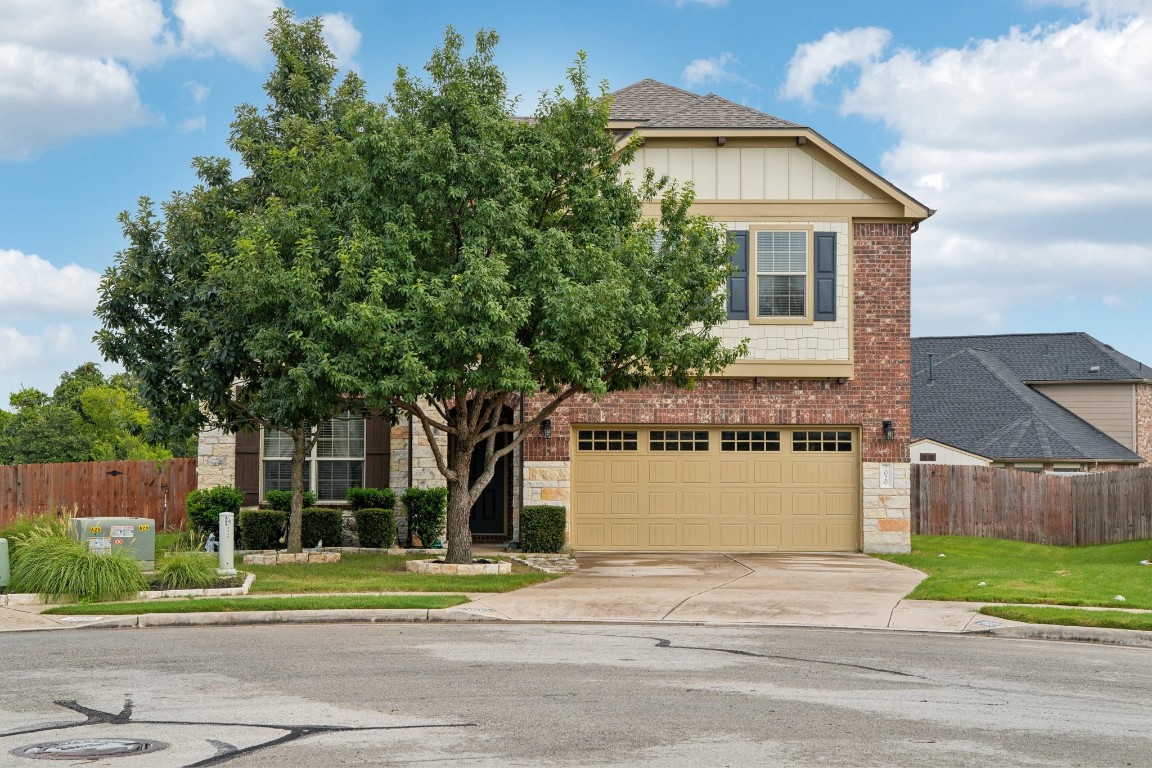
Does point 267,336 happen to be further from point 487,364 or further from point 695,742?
point 695,742

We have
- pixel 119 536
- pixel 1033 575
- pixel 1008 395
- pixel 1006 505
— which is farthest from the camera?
pixel 1008 395

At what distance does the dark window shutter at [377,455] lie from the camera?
23766mm

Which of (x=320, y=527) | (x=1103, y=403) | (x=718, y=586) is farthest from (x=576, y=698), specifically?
(x=1103, y=403)

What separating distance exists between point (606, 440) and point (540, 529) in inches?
94.1

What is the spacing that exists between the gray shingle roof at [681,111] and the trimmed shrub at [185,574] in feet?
38.0

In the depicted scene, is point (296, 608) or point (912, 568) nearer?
point (296, 608)

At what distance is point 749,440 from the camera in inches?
930

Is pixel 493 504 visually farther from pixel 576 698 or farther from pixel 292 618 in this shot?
pixel 576 698

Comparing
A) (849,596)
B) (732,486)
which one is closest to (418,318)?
(849,596)

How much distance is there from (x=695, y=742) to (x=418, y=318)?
33.7ft

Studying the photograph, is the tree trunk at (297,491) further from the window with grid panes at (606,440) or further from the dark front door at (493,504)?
the window with grid panes at (606,440)

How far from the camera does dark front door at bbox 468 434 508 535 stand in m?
25.0

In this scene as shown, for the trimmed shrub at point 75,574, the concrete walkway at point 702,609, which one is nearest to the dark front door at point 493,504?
the concrete walkway at point 702,609

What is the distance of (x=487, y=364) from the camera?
17.2m
